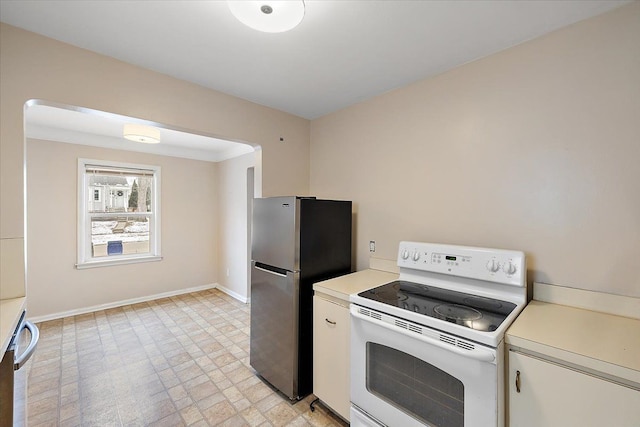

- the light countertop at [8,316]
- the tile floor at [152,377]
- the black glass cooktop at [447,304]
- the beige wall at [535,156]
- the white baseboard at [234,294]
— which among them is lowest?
the tile floor at [152,377]

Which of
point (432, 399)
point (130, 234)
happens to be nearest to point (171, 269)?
point (130, 234)

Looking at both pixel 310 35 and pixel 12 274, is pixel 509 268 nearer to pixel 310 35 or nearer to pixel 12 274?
pixel 310 35

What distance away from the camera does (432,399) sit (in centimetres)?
131

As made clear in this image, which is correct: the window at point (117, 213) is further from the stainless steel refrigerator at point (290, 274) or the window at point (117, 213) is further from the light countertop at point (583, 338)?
the light countertop at point (583, 338)

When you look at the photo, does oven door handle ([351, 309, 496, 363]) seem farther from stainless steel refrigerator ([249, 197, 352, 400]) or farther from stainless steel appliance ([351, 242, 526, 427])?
stainless steel refrigerator ([249, 197, 352, 400])

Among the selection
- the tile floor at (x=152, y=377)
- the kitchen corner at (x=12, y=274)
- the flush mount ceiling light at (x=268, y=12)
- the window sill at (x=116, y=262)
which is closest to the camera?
the flush mount ceiling light at (x=268, y=12)

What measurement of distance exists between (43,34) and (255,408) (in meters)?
2.69

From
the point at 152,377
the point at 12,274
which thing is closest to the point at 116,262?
the point at 152,377

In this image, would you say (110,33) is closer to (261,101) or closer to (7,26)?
(7,26)

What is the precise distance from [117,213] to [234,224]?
1674 mm

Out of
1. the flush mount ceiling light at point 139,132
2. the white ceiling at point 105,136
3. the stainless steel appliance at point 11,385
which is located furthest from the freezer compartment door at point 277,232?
the flush mount ceiling light at point 139,132

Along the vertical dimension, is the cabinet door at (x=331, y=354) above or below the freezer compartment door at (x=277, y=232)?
below

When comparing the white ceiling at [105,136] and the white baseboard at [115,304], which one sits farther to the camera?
the white baseboard at [115,304]

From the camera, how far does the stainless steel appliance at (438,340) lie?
1.13 meters
